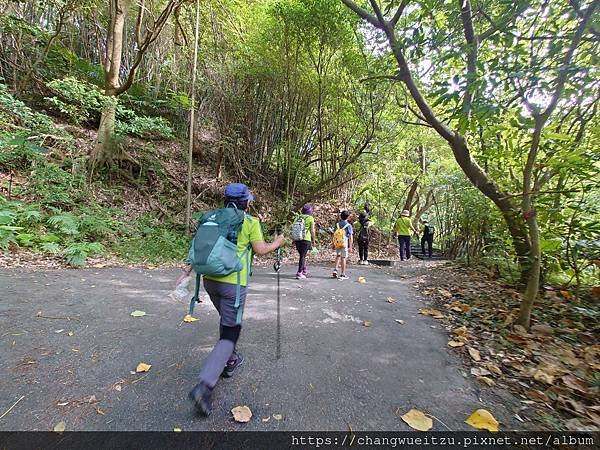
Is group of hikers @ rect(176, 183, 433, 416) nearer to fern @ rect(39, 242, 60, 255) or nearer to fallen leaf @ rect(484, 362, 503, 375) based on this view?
fallen leaf @ rect(484, 362, 503, 375)

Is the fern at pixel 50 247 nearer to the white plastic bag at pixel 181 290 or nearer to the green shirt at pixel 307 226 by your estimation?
the green shirt at pixel 307 226

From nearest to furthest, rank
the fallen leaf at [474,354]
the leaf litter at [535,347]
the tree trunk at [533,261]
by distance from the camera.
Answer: the leaf litter at [535,347]
the fallen leaf at [474,354]
the tree trunk at [533,261]

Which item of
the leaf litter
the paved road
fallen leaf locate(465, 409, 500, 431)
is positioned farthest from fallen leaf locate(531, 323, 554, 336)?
fallen leaf locate(465, 409, 500, 431)

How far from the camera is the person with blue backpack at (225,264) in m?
2.05

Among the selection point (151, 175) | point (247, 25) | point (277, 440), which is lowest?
point (277, 440)

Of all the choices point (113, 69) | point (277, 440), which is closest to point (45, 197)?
point (113, 69)

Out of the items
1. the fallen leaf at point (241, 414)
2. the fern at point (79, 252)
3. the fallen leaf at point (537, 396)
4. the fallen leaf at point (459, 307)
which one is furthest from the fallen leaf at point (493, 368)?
the fern at point (79, 252)

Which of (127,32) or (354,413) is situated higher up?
(127,32)

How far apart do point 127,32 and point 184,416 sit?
41.1ft

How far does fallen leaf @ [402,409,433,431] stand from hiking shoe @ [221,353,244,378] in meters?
1.42

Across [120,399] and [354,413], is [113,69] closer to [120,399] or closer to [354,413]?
[120,399]

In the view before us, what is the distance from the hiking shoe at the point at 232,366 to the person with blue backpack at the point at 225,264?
283mm

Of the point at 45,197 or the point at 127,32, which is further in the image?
the point at 127,32

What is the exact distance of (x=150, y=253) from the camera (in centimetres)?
741
